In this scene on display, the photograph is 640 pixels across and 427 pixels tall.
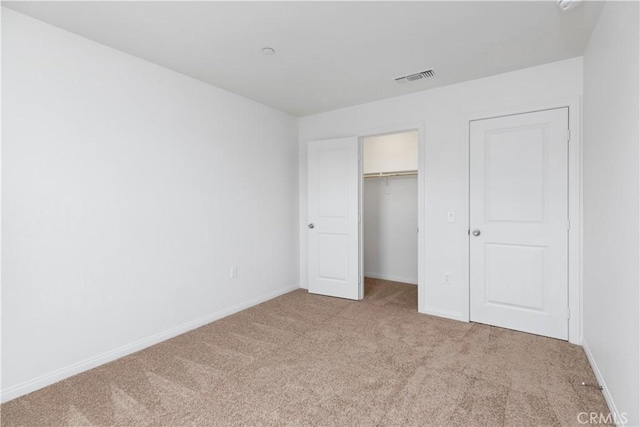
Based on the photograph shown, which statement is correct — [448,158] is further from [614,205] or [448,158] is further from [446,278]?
[614,205]

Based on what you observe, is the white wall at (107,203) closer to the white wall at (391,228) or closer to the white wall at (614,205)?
the white wall at (391,228)

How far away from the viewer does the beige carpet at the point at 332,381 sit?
5.76 ft

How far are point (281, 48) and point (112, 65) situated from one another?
1.28m

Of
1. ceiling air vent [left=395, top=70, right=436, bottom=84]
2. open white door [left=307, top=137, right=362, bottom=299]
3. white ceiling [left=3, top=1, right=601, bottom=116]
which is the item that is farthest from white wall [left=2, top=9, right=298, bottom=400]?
ceiling air vent [left=395, top=70, right=436, bottom=84]

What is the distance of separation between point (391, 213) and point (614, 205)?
3199mm

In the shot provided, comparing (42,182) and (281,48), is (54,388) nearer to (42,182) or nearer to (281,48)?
(42,182)

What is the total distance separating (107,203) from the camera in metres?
2.39

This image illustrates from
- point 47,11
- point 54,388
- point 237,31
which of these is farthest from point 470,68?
point 54,388

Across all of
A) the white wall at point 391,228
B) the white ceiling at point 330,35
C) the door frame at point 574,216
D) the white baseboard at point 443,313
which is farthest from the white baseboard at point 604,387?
the white wall at point 391,228

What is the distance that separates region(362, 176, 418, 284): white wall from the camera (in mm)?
4723

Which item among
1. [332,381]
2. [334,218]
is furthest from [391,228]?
[332,381]

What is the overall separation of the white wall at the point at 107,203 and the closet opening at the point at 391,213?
7.03 feet

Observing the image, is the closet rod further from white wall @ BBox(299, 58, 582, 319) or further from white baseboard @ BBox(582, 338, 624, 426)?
white baseboard @ BBox(582, 338, 624, 426)

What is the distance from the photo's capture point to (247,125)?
360 cm
